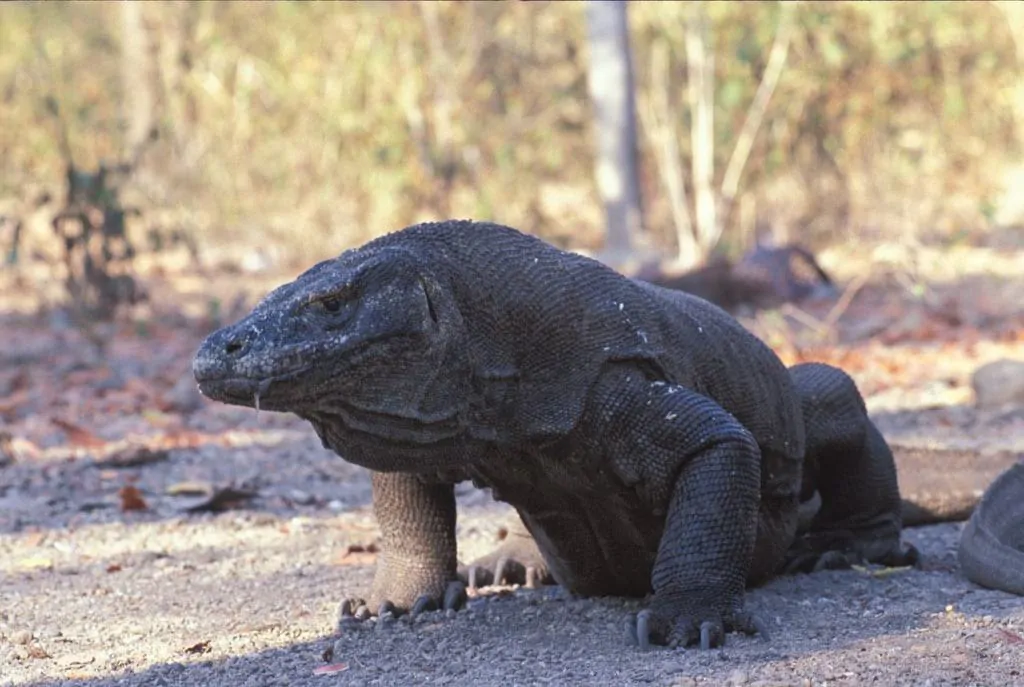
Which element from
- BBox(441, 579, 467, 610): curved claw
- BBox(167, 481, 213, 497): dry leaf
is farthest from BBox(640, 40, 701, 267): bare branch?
BBox(441, 579, 467, 610): curved claw

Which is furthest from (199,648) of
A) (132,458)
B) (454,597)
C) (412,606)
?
(132,458)

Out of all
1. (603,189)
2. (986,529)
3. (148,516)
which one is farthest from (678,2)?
(986,529)

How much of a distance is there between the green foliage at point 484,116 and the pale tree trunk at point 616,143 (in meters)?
0.94

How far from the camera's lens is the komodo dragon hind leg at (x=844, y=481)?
4.83 m

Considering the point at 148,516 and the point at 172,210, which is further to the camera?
the point at 172,210

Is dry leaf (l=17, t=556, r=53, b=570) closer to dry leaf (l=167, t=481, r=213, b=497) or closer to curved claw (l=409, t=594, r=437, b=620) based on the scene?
dry leaf (l=167, t=481, r=213, b=497)

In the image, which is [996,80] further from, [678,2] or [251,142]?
[251,142]

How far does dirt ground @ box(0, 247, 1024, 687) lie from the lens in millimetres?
3533

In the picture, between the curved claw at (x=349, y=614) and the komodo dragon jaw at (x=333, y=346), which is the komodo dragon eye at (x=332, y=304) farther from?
the curved claw at (x=349, y=614)

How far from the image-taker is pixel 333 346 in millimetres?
3307

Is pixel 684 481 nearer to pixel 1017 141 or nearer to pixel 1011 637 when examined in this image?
pixel 1011 637

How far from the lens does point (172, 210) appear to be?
12.8 meters

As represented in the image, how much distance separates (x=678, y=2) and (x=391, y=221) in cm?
287

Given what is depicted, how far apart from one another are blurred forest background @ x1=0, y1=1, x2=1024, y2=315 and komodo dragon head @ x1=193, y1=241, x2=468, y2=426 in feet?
29.6
